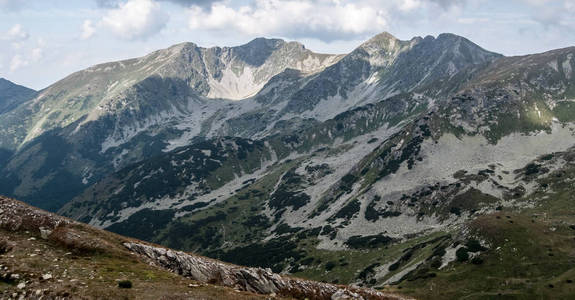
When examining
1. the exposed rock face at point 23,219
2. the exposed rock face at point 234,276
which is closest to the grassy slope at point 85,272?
the exposed rock face at point 23,219

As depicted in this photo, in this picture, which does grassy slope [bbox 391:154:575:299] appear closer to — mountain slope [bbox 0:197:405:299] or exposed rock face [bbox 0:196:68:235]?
mountain slope [bbox 0:197:405:299]

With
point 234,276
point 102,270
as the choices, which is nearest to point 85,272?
point 102,270

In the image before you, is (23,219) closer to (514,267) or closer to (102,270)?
(102,270)

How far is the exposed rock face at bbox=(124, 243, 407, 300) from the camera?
1633 inches

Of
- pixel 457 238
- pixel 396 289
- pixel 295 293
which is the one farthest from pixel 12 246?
pixel 457 238

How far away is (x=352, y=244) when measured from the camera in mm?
165250

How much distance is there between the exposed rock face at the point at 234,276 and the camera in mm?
41469

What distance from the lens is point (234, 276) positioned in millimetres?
42688

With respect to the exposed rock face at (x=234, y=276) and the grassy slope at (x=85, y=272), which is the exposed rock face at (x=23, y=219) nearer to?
the grassy slope at (x=85, y=272)

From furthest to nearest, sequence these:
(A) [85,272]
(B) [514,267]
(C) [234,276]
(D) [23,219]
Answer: (B) [514,267]
(C) [234,276]
(D) [23,219]
(A) [85,272]

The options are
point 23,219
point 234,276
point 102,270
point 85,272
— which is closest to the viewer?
point 85,272

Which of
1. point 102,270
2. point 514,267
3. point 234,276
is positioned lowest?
point 514,267

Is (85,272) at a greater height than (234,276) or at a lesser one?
greater

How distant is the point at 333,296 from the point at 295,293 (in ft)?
16.3
